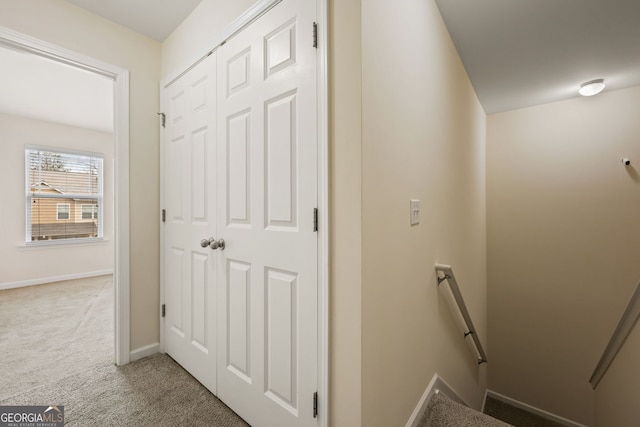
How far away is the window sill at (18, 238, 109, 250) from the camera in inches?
166

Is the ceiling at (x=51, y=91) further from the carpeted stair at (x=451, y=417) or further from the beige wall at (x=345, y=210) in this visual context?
the carpeted stair at (x=451, y=417)

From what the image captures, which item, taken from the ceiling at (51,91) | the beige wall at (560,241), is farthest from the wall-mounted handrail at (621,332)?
the ceiling at (51,91)

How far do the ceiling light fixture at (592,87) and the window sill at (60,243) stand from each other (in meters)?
7.39

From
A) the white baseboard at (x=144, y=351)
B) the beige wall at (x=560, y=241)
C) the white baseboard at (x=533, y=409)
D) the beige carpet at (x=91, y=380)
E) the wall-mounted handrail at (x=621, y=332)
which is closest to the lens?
the beige carpet at (x=91, y=380)

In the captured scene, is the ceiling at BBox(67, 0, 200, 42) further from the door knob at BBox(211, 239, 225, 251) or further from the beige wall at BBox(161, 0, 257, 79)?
the door knob at BBox(211, 239, 225, 251)

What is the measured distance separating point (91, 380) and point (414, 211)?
7.81 feet

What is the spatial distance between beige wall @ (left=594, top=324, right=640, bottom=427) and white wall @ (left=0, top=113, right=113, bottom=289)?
705 cm

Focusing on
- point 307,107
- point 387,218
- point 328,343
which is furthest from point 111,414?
point 307,107

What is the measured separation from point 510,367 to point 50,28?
5522 millimetres

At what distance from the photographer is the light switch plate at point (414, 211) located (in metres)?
1.32

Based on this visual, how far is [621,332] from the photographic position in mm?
1972

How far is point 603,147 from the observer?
9.09 feet

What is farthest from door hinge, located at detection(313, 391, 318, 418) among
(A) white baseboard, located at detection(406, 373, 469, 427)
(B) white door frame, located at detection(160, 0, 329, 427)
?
(A) white baseboard, located at detection(406, 373, 469, 427)

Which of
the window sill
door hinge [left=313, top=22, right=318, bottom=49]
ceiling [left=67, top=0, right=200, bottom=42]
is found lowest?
the window sill
